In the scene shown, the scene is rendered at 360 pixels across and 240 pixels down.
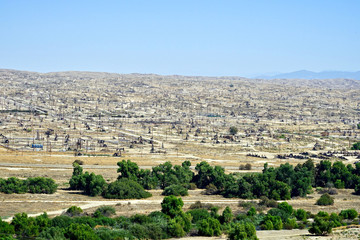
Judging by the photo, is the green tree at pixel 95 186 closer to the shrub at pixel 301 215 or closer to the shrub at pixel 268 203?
the shrub at pixel 268 203

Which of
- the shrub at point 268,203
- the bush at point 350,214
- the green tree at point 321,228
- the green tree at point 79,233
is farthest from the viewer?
the shrub at point 268,203

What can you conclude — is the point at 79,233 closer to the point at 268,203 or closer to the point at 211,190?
the point at 268,203

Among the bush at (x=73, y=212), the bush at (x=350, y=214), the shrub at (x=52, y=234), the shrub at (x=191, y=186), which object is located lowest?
the shrub at (x=191, y=186)

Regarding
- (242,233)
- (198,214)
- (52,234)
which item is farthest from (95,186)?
(242,233)

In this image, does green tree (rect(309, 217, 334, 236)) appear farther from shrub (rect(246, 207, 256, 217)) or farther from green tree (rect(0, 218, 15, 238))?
green tree (rect(0, 218, 15, 238))

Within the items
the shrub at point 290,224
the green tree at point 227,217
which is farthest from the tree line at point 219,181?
the green tree at point 227,217

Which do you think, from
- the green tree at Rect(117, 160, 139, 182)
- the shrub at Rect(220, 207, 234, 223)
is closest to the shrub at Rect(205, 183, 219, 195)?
the green tree at Rect(117, 160, 139, 182)

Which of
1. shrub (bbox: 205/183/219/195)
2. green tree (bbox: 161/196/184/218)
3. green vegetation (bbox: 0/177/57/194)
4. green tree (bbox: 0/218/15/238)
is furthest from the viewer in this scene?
shrub (bbox: 205/183/219/195)
